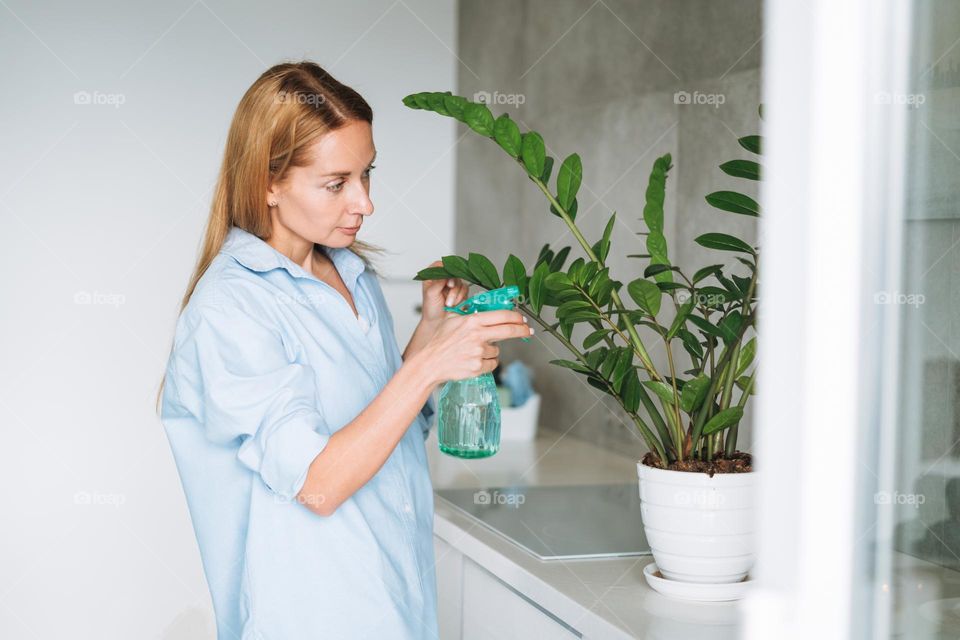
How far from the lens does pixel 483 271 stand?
4.04 ft

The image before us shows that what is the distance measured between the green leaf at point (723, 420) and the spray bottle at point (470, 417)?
28cm

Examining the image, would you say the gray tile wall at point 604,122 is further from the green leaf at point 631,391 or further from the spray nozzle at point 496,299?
the spray nozzle at point 496,299

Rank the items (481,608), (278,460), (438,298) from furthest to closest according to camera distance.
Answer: (481,608) < (438,298) < (278,460)

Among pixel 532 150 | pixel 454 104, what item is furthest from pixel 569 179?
pixel 454 104

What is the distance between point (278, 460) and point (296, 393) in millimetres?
71

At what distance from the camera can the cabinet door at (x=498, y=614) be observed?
1239 millimetres

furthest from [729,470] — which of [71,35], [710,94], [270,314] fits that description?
[71,35]

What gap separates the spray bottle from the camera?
1.29m

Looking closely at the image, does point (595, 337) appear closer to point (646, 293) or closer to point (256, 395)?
point (646, 293)

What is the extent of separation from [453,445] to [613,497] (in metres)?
0.51

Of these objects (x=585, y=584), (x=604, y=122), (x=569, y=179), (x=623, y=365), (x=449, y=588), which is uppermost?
(x=604, y=122)

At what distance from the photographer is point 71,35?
211cm

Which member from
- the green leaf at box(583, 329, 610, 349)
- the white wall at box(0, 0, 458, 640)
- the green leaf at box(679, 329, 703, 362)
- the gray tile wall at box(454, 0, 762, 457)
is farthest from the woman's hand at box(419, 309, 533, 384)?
the white wall at box(0, 0, 458, 640)

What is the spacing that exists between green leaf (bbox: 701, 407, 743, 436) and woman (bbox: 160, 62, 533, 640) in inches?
9.6
